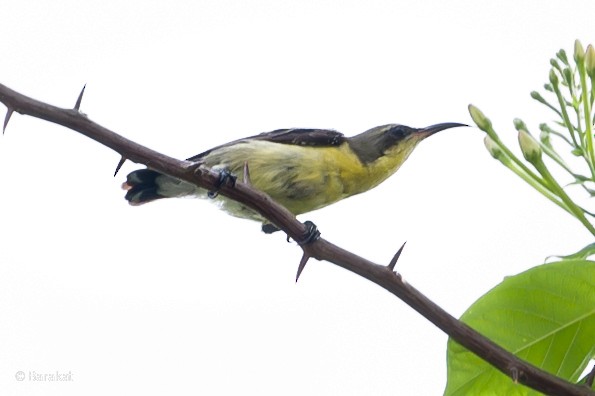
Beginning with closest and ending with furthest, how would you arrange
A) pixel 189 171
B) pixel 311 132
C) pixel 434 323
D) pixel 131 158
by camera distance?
1. pixel 434 323
2. pixel 131 158
3. pixel 189 171
4. pixel 311 132

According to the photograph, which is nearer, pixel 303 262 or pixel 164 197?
pixel 303 262

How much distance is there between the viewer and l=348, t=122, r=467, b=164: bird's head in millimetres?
5895

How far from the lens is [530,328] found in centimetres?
299

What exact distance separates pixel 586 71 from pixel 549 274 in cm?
66

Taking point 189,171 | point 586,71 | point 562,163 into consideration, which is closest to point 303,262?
point 189,171

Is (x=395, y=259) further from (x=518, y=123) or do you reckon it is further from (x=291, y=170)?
(x=291, y=170)

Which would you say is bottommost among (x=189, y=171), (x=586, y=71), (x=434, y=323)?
(x=434, y=323)

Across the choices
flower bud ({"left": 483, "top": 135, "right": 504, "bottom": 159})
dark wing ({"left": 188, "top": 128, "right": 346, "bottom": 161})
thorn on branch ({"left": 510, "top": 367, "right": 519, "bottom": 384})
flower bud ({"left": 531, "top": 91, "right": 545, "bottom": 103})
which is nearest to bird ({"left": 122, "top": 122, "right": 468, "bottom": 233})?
dark wing ({"left": 188, "top": 128, "right": 346, "bottom": 161})

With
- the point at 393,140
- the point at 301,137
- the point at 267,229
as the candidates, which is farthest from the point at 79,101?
the point at 393,140

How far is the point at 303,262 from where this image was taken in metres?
2.81

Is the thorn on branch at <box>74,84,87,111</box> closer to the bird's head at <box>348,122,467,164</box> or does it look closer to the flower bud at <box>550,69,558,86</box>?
the flower bud at <box>550,69,558,86</box>

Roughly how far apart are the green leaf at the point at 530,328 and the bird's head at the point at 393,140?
115 inches

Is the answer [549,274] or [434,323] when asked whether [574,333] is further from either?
[434,323]

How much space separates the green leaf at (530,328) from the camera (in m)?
2.89
